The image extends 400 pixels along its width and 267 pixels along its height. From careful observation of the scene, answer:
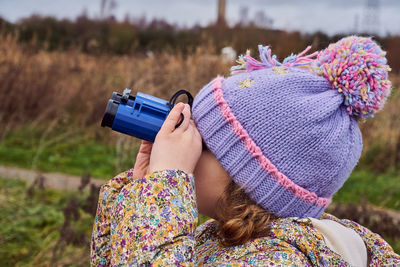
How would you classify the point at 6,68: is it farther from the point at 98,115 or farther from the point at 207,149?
the point at 207,149

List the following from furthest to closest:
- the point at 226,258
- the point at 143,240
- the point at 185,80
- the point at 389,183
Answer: the point at 185,80
the point at 389,183
the point at 226,258
the point at 143,240

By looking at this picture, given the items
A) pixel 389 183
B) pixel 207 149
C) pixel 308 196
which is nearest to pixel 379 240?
pixel 308 196

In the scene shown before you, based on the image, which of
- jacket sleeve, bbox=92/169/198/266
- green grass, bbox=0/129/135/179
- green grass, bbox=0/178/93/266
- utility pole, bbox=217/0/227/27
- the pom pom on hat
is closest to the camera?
jacket sleeve, bbox=92/169/198/266

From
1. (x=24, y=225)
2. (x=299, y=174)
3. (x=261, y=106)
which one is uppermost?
(x=261, y=106)

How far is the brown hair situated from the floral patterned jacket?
0.10ft

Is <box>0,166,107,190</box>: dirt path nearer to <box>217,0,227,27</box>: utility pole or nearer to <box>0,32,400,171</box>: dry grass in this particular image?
<box>0,32,400,171</box>: dry grass

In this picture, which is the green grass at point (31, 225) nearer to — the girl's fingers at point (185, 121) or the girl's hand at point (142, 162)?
the girl's hand at point (142, 162)

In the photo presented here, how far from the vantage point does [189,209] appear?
152cm

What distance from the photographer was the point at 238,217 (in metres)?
1.66

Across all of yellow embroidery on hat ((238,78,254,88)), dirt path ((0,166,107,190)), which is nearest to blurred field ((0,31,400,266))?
dirt path ((0,166,107,190))

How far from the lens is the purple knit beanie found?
65.1 inches

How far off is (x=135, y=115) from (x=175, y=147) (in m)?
0.17

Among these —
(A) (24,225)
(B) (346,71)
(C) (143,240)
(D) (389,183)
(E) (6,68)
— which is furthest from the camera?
(E) (6,68)

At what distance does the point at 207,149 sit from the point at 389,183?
3.99 metres
